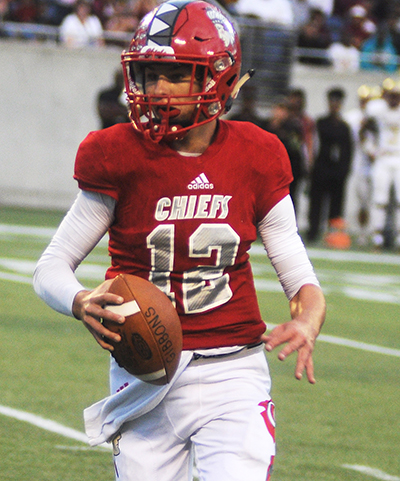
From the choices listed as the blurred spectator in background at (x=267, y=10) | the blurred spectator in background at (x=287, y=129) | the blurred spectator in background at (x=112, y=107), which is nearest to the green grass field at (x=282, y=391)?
the blurred spectator in background at (x=287, y=129)

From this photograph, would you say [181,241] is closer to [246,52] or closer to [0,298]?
[0,298]

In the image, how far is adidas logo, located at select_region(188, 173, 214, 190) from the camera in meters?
2.77

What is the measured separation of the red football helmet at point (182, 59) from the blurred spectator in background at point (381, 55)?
1412 cm

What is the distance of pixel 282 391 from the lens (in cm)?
564

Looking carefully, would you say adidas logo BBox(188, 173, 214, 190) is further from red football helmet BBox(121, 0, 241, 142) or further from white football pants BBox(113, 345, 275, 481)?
white football pants BBox(113, 345, 275, 481)

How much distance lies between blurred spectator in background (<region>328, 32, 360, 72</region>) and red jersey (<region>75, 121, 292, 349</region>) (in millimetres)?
13976

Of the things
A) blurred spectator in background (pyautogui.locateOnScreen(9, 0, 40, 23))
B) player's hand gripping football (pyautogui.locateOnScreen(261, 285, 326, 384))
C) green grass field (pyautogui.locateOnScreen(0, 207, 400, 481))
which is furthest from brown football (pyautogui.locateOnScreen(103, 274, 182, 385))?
blurred spectator in background (pyautogui.locateOnScreen(9, 0, 40, 23))

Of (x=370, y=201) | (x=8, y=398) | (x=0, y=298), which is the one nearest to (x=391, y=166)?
(x=370, y=201)

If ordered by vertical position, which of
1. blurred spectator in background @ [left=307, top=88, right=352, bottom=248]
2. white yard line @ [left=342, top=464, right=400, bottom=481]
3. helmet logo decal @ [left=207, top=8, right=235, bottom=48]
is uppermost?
helmet logo decal @ [left=207, top=8, right=235, bottom=48]

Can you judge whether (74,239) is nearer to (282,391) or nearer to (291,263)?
(291,263)

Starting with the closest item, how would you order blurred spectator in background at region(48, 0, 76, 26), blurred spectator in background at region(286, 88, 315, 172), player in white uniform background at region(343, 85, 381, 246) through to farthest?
blurred spectator in background at region(286, 88, 315, 172) → player in white uniform background at region(343, 85, 381, 246) → blurred spectator in background at region(48, 0, 76, 26)

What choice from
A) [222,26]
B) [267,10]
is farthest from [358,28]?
[222,26]

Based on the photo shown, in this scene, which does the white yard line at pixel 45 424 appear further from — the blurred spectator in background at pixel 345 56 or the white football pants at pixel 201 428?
the blurred spectator in background at pixel 345 56

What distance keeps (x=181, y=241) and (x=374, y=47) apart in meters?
14.6
